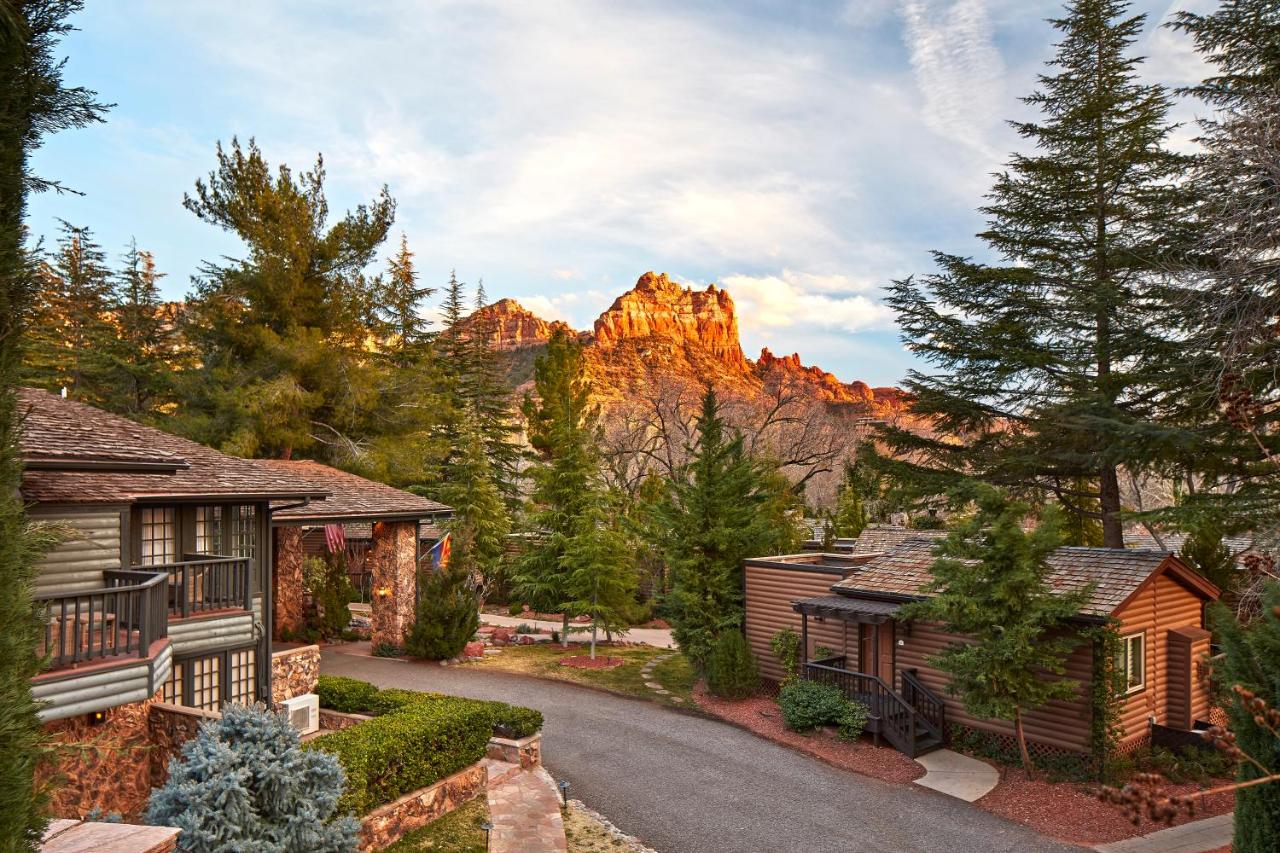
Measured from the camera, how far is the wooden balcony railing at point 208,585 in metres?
12.0

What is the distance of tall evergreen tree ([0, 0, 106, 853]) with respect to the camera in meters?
4.36

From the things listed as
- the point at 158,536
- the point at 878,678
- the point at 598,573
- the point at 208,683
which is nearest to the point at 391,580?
the point at 598,573

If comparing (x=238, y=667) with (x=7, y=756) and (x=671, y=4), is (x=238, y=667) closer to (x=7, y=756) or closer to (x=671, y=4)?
(x=7, y=756)

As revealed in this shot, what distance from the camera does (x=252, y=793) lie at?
7.30m

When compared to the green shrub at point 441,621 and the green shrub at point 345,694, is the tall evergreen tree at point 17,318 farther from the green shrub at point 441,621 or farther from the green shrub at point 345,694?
the green shrub at point 441,621

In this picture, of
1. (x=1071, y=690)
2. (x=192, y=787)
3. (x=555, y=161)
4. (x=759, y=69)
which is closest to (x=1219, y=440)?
(x=1071, y=690)

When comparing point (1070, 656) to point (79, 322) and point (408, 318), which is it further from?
point (79, 322)

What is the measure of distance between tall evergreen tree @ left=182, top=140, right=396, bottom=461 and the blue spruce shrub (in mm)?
19103

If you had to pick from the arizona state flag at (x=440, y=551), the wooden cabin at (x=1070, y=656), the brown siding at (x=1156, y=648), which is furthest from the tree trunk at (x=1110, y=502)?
the arizona state flag at (x=440, y=551)

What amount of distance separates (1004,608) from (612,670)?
454 inches

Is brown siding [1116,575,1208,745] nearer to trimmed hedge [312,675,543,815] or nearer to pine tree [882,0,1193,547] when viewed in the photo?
pine tree [882,0,1193,547]

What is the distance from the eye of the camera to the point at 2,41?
470cm

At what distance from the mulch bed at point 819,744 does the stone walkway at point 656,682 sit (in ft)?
2.13

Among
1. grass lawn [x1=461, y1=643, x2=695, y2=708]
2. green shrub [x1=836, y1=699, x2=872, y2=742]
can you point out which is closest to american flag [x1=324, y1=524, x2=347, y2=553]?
grass lawn [x1=461, y1=643, x2=695, y2=708]
